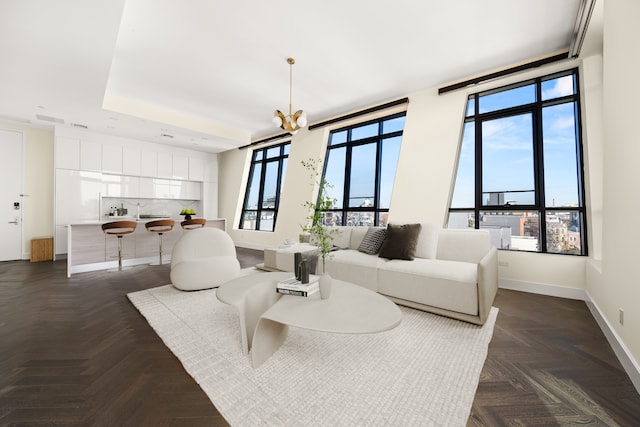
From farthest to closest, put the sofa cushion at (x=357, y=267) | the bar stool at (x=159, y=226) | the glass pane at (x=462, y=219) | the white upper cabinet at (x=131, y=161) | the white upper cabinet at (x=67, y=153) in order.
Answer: the white upper cabinet at (x=131, y=161) → the white upper cabinet at (x=67, y=153) → the bar stool at (x=159, y=226) → the glass pane at (x=462, y=219) → the sofa cushion at (x=357, y=267)

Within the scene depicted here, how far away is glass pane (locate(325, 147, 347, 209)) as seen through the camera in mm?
6305

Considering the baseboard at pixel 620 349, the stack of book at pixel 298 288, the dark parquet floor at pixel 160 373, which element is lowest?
the dark parquet floor at pixel 160 373

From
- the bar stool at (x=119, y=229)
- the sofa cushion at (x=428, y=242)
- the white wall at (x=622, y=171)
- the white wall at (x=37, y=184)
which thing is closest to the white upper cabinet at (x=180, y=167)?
the white wall at (x=37, y=184)

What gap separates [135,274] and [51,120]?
394cm

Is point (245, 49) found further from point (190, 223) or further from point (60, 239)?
point (60, 239)

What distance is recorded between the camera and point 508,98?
418 cm

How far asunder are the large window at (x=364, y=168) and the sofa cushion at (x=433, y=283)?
2480 millimetres

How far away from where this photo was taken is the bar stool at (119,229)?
4.67 meters

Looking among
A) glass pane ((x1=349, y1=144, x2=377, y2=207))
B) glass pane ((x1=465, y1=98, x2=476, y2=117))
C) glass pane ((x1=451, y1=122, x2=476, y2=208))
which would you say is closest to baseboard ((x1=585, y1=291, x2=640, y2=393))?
glass pane ((x1=451, y1=122, x2=476, y2=208))

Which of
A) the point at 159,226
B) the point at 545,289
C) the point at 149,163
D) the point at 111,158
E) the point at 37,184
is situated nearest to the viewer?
the point at 545,289

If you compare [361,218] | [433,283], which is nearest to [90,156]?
A: [361,218]

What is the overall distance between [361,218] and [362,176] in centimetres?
94

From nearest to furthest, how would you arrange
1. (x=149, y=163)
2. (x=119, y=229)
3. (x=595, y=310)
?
(x=595, y=310)
(x=119, y=229)
(x=149, y=163)

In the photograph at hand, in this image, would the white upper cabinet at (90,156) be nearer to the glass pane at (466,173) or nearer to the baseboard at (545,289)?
the glass pane at (466,173)
